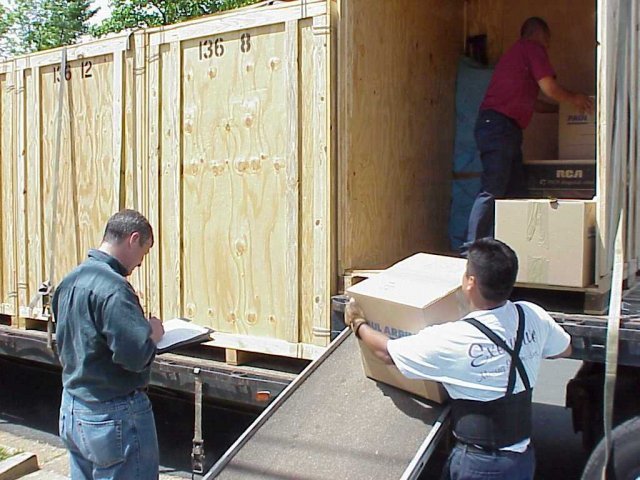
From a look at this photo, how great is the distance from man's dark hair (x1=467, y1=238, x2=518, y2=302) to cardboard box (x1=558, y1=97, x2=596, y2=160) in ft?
9.10

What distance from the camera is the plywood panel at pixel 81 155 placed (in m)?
5.79

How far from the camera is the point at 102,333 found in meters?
3.51

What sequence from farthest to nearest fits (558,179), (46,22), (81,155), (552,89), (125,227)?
(46,22)
(81,155)
(558,179)
(552,89)
(125,227)

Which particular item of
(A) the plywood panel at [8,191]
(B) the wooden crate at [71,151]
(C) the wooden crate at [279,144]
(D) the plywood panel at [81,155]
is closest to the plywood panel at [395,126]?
A: (C) the wooden crate at [279,144]

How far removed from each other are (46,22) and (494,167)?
2347cm

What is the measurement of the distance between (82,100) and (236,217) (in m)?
1.77

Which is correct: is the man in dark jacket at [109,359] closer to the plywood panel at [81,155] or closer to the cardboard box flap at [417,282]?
the cardboard box flap at [417,282]

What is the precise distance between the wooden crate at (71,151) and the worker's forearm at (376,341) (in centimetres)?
273

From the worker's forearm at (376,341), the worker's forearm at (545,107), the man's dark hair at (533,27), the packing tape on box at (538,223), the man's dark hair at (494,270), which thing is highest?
the man's dark hair at (533,27)

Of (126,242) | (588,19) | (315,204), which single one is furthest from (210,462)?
(588,19)

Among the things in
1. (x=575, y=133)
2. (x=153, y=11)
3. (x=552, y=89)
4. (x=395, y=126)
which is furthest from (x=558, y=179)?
(x=153, y=11)

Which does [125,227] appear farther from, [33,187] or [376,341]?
[33,187]

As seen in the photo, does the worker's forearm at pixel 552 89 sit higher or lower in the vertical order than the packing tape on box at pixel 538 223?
higher

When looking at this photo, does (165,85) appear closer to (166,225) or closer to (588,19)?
(166,225)
